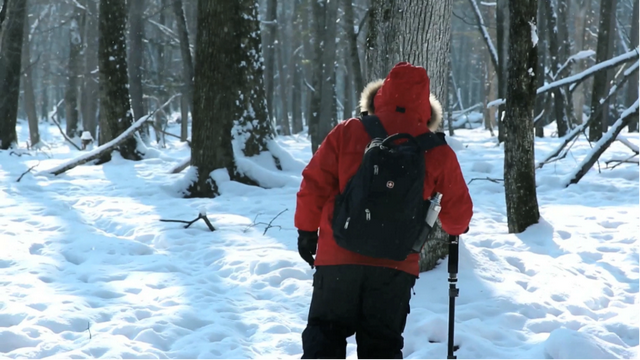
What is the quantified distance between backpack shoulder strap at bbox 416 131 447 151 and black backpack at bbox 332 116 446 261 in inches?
3.0

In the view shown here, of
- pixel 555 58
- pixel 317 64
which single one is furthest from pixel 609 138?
pixel 317 64

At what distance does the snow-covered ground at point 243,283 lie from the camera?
4242 millimetres

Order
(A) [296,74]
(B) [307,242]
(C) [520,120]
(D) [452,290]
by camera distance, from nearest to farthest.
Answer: (B) [307,242] → (D) [452,290] → (C) [520,120] → (A) [296,74]

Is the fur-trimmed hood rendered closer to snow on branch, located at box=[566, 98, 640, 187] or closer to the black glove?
the black glove

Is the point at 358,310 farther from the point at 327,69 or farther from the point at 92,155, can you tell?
the point at 327,69

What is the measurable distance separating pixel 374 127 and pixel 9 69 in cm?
1580

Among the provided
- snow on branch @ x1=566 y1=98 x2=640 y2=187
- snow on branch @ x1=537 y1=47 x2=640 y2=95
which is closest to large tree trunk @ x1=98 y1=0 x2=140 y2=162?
snow on branch @ x1=537 y1=47 x2=640 y2=95

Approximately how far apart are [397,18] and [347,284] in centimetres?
286

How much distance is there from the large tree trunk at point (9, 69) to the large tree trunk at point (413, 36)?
45.2 feet

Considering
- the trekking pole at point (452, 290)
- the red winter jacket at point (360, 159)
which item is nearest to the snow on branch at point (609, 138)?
the trekking pole at point (452, 290)

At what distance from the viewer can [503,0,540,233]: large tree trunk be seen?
21.2 feet

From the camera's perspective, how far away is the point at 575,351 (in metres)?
3.91

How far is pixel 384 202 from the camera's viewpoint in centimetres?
298

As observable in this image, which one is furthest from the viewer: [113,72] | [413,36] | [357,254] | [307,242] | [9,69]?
[9,69]
